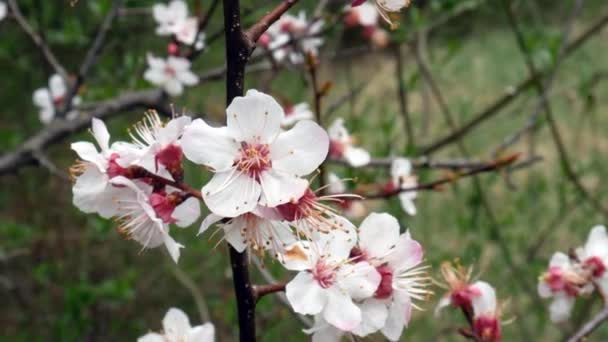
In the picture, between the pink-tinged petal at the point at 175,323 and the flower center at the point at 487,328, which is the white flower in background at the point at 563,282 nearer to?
the flower center at the point at 487,328

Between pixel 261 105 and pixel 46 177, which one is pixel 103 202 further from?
pixel 46 177

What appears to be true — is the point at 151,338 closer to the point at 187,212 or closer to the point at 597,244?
the point at 187,212

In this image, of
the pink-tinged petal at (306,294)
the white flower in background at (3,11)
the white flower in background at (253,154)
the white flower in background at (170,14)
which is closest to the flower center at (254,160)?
the white flower in background at (253,154)

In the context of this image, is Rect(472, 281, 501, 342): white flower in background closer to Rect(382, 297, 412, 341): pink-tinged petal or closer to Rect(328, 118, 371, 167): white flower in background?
Rect(382, 297, 412, 341): pink-tinged petal

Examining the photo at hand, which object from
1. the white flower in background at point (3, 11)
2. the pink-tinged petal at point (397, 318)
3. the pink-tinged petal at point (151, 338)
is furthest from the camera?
the white flower in background at point (3, 11)

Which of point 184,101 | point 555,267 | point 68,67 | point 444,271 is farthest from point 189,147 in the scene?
point 68,67

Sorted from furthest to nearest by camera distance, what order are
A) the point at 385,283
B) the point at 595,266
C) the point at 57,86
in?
the point at 57,86, the point at 595,266, the point at 385,283

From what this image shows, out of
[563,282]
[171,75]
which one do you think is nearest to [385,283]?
[563,282]
